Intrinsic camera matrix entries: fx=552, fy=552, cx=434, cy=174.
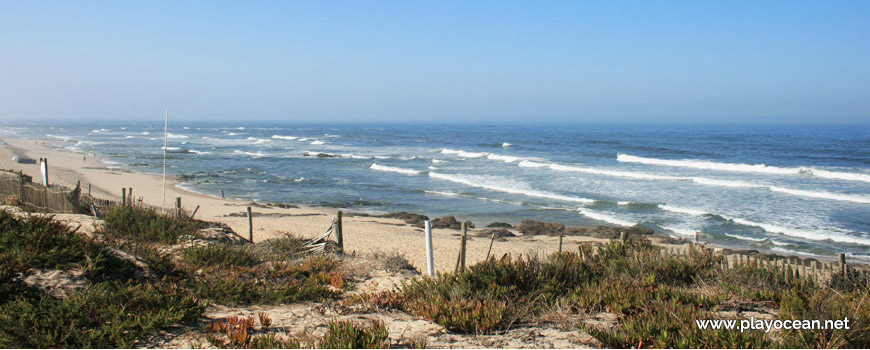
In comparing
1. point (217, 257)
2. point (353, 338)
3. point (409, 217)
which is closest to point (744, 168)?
point (409, 217)

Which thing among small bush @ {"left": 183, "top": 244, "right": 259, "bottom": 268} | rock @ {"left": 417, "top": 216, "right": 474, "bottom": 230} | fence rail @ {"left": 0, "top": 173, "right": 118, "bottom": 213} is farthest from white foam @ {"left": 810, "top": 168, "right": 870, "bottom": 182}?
fence rail @ {"left": 0, "top": 173, "right": 118, "bottom": 213}

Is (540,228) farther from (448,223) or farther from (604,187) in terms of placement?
(604,187)

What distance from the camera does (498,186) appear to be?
32.9 metres

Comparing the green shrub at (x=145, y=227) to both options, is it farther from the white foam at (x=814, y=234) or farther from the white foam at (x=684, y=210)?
the white foam at (x=684, y=210)

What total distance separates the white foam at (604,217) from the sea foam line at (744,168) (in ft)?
66.1

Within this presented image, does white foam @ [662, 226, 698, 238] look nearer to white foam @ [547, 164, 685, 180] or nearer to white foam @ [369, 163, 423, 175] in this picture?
white foam @ [547, 164, 685, 180]

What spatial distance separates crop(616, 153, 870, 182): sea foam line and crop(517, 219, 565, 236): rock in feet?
79.0

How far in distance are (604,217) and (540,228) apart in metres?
4.10

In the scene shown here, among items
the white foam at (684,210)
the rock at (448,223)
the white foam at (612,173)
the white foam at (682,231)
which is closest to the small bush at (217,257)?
the rock at (448,223)

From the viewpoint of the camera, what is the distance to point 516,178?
1446 inches

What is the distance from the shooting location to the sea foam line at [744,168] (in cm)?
3497

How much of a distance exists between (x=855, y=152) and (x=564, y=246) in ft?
162

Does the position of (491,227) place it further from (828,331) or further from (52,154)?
(52,154)

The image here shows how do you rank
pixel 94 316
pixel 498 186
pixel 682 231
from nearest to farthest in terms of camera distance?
pixel 94 316, pixel 682 231, pixel 498 186
